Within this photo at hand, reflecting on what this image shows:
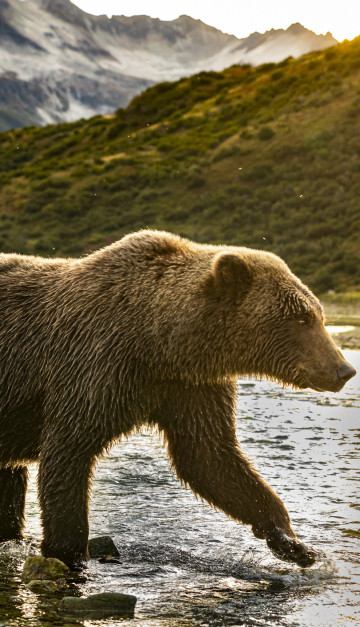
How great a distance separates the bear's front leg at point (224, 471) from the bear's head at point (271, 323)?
1.53 feet

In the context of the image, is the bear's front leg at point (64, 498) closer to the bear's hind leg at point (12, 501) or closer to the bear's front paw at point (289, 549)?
the bear's hind leg at point (12, 501)

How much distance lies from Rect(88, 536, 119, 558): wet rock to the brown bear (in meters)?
0.36

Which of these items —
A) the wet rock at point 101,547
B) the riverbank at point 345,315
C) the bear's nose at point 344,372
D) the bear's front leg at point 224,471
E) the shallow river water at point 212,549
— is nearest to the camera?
the shallow river water at point 212,549

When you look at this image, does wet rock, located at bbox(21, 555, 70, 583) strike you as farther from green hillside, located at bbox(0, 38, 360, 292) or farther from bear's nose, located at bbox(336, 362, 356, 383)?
green hillside, located at bbox(0, 38, 360, 292)

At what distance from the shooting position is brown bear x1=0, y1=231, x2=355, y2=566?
5109 millimetres

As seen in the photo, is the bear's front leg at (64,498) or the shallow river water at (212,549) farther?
the bear's front leg at (64,498)

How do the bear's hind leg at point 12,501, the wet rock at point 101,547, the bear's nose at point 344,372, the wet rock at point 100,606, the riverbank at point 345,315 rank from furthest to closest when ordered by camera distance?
the riverbank at point 345,315 → the bear's hind leg at point 12,501 → the wet rock at point 101,547 → the bear's nose at point 344,372 → the wet rock at point 100,606

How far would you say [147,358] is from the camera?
16.9 feet

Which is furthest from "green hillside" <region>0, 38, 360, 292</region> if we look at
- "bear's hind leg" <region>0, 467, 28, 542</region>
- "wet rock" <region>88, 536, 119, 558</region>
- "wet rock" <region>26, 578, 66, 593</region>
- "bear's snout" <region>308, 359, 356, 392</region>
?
"wet rock" <region>26, 578, 66, 593</region>

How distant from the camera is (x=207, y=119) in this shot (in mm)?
64625

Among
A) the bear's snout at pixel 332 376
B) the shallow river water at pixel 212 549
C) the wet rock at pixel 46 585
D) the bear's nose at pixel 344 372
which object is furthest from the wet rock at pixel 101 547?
the bear's nose at pixel 344 372

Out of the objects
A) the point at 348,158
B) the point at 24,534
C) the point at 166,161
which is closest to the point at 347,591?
the point at 24,534

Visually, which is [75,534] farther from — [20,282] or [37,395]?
[20,282]

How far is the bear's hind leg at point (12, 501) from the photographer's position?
5973 millimetres
